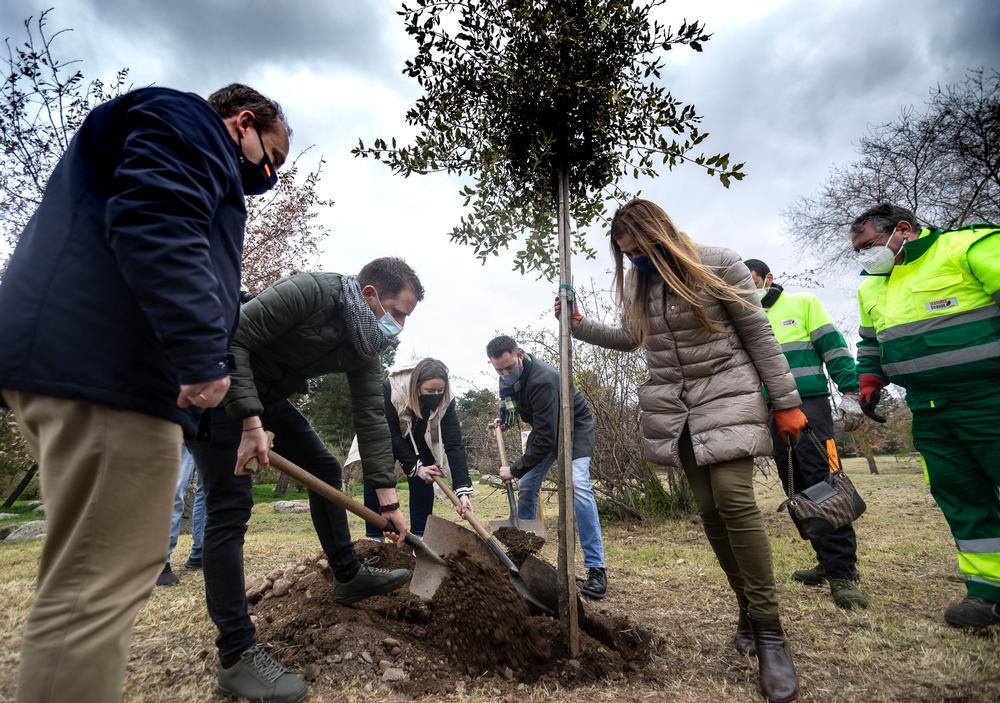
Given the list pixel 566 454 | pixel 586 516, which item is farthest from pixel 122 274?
pixel 586 516

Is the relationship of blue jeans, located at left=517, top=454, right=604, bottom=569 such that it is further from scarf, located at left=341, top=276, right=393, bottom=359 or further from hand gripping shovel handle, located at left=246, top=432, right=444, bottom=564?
scarf, located at left=341, top=276, right=393, bottom=359

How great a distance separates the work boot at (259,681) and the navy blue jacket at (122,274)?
1268 mm

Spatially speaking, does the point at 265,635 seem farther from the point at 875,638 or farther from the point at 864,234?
the point at 864,234

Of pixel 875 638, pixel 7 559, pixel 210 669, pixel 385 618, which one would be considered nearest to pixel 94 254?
pixel 210 669

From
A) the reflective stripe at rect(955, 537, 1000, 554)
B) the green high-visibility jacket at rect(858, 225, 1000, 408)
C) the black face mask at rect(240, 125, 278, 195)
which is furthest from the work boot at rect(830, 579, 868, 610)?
the black face mask at rect(240, 125, 278, 195)

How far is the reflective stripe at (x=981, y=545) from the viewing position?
2830 millimetres

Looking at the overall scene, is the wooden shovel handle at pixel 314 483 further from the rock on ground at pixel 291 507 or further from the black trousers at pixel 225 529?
→ the rock on ground at pixel 291 507

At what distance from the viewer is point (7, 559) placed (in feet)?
17.8

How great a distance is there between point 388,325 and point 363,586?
144 cm

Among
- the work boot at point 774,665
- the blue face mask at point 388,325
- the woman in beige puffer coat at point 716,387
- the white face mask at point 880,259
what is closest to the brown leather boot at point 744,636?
the woman in beige puffer coat at point 716,387

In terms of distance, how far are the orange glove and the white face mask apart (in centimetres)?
135

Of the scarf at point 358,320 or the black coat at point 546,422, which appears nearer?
the scarf at point 358,320

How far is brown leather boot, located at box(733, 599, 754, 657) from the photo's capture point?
101 inches

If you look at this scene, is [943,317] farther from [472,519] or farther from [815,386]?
[472,519]
